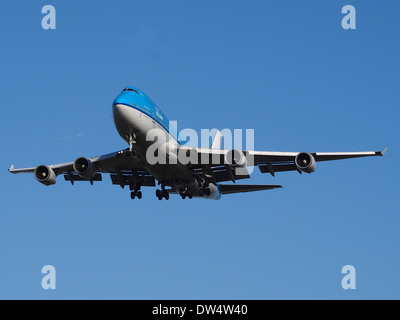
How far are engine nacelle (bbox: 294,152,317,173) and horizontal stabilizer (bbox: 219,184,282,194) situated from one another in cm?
588

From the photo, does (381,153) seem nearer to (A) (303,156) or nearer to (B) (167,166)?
(A) (303,156)

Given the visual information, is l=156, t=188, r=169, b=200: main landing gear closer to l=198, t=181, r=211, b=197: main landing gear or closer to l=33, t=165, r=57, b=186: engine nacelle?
l=198, t=181, r=211, b=197: main landing gear

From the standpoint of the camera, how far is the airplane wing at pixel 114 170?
158ft

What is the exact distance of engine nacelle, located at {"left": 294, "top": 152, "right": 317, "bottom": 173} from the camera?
4441 centimetres

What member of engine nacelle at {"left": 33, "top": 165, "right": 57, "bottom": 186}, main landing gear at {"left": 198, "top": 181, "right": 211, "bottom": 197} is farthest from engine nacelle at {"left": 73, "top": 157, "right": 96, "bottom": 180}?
main landing gear at {"left": 198, "top": 181, "right": 211, "bottom": 197}

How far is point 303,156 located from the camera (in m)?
44.8

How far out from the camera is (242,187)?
51875 millimetres

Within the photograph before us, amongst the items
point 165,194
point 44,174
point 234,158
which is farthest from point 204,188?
point 44,174

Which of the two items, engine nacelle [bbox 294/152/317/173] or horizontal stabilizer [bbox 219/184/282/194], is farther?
horizontal stabilizer [bbox 219/184/282/194]

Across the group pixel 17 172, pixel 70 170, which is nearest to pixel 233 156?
pixel 70 170

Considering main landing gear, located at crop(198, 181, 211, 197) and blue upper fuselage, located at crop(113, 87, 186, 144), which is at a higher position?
blue upper fuselage, located at crop(113, 87, 186, 144)

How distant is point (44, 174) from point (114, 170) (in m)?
4.97

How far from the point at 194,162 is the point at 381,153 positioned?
39.8ft
